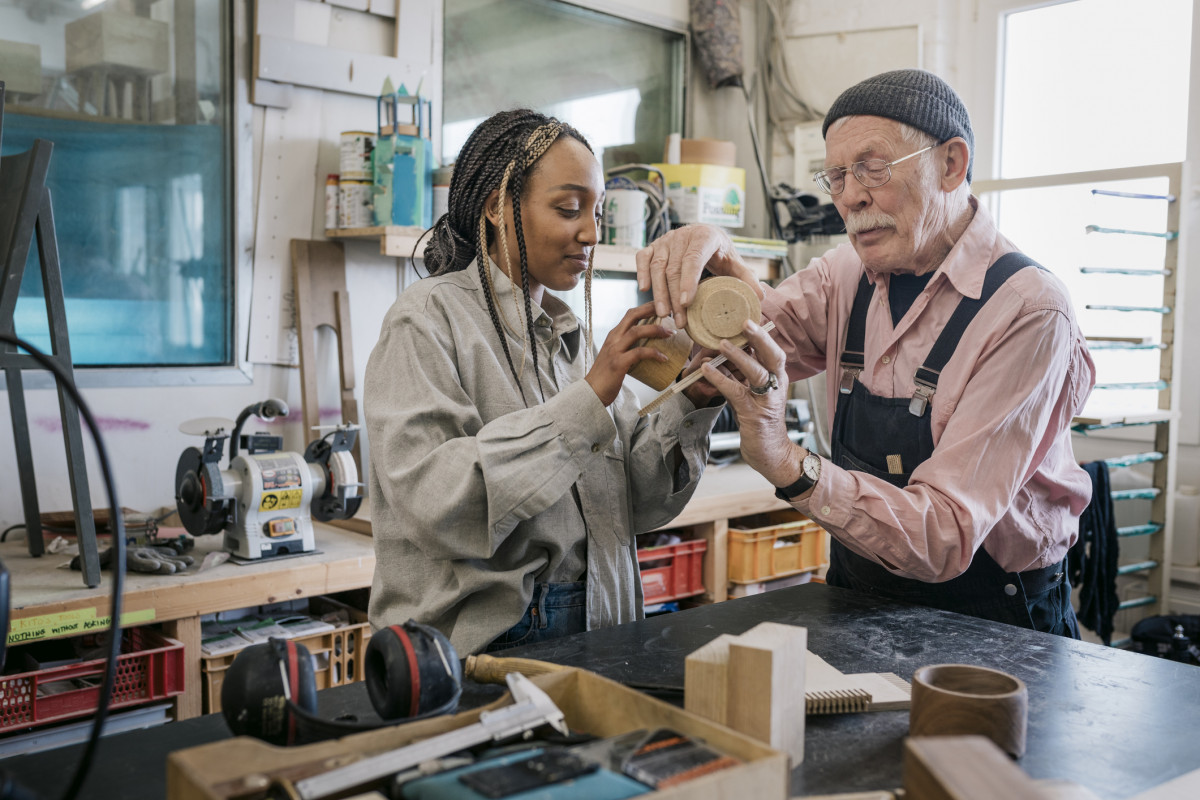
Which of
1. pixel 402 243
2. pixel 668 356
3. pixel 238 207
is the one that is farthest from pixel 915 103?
pixel 238 207

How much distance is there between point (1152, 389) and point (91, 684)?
334 centimetres

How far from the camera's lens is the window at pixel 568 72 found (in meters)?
3.43

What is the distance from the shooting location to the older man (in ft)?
5.00

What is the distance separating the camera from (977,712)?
3.28 feet

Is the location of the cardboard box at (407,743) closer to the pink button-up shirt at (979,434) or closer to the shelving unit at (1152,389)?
the pink button-up shirt at (979,434)

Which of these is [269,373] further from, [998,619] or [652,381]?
[998,619]

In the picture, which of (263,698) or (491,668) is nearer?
(263,698)

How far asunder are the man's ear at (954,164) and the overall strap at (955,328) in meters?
0.17

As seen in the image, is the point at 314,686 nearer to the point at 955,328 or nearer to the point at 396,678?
the point at 396,678

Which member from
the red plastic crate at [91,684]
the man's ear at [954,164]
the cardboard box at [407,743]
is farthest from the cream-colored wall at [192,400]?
the cardboard box at [407,743]

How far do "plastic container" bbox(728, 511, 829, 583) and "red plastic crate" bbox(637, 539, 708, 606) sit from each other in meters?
0.13

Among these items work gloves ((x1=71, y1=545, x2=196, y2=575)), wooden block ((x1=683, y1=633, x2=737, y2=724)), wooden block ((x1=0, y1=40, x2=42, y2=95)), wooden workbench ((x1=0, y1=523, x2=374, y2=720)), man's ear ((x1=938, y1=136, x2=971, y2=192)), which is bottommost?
wooden workbench ((x1=0, y1=523, x2=374, y2=720))

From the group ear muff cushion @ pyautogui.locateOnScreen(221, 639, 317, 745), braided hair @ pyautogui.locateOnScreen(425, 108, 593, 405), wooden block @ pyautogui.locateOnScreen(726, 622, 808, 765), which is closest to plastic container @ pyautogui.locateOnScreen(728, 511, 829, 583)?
braided hair @ pyautogui.locateOnScreen(425, 108, 593, 405)

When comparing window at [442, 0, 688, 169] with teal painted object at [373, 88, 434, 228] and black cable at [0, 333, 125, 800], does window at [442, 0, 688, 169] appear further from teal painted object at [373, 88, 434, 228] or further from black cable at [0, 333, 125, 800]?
black cable at [0, 333, 125, 800]
